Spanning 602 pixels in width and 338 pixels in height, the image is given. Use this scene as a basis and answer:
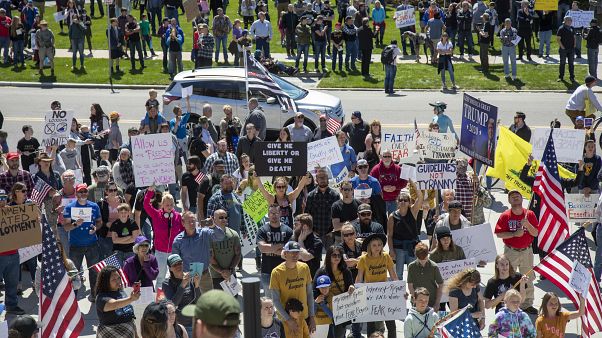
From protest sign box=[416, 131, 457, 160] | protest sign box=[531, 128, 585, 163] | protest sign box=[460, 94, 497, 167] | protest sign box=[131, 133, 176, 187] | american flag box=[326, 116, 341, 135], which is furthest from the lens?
american flag box=[326, 116, 341, 135]

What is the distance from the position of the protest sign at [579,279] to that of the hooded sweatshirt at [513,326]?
78cm

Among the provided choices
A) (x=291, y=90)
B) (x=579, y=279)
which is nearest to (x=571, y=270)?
(x=579, y=279)

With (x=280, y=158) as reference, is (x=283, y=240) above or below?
below

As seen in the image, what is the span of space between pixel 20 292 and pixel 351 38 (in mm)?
18609

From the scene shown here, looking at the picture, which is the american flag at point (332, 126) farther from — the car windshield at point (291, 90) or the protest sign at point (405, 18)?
the protest sign at point (405, 18)

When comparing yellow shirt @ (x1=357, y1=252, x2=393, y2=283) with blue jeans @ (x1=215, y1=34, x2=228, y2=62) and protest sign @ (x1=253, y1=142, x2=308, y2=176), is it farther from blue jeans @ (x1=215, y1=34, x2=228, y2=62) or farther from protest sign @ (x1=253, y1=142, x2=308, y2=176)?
blue jeans @ (x1=215, y1=34, x2=228, y2=62)

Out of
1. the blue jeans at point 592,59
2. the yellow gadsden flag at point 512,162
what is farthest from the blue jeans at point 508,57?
the yellow gadsden flag at point 512,162

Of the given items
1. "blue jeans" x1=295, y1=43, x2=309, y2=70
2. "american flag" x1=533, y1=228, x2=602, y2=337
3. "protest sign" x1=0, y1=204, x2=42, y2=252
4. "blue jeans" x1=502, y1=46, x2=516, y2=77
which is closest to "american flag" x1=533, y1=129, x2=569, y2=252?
"american flag" x1=533, y1=228, x2=602, y2=337

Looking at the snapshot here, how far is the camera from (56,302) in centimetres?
1159

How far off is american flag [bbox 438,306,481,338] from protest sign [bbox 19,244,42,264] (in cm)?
587

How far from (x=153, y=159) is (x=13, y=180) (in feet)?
6.71

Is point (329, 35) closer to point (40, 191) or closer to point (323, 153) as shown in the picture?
point (323, 153)

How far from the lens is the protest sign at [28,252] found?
1394cm

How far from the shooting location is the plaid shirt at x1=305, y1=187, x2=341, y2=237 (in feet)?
48.2
